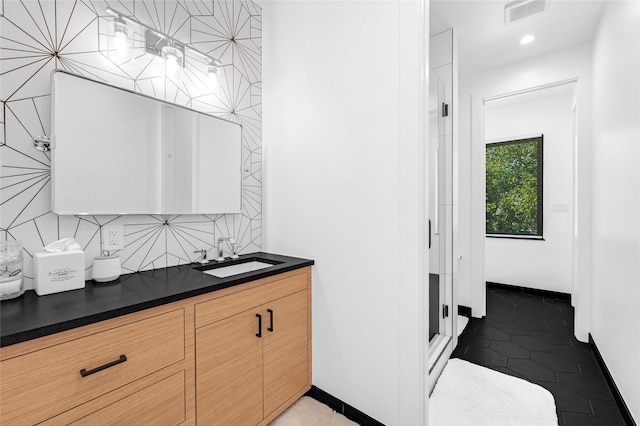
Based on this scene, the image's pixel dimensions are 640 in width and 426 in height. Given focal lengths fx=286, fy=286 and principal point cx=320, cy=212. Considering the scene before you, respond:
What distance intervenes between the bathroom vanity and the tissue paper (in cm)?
5

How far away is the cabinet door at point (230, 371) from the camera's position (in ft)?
4.07

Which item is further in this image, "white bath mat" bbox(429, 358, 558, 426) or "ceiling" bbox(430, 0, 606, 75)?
"ceiling" bbox(430, 0, 606, 75)

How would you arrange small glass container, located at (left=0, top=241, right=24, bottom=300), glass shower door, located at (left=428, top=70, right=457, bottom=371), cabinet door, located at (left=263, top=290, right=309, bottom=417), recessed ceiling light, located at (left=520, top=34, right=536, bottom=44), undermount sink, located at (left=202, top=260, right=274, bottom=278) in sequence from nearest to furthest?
1. small glass container, located at (left=0, top=241, right=24, bottom=300)
2. cabinet door, located at (left=263, top=290, right=309, bottom=417)
3. undermount sink, located at (left=202, top=260, right=274, bottom=278)
4. glass shower door, located at (left=428, top=70, right=457, bottom=371)
5. recessed ceiling light, located at (left=520, top=34, right=536, bottom=44)

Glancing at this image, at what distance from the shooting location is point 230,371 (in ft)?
4.41

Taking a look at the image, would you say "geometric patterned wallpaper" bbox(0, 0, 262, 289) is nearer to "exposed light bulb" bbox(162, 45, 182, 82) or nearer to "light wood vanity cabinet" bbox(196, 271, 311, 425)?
"exposed light bulb" bbox(162, 45, 182, 82)

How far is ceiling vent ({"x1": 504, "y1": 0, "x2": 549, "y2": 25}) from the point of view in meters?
2.11

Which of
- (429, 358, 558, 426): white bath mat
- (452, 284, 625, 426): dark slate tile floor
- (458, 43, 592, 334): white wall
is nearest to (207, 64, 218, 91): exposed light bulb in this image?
(429, 358, 558, 426): white bath mat

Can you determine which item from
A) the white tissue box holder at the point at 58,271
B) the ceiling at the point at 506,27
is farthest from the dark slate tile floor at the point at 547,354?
the ceiling at the point at 506,27

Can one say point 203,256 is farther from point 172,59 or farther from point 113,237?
point 172,59

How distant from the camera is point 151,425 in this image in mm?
1063

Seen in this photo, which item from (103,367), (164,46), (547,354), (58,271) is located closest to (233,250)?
(58,271)

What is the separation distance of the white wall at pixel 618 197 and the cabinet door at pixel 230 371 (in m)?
1.98

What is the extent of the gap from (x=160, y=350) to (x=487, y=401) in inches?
75.0

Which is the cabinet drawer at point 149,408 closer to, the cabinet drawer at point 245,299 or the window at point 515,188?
the cabinet drawer at point 245,299
